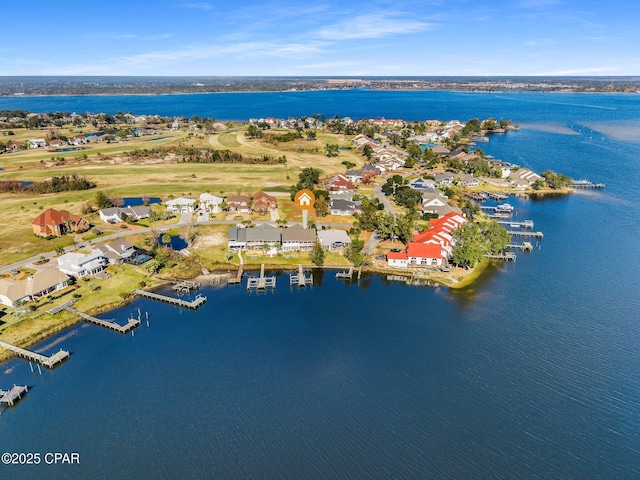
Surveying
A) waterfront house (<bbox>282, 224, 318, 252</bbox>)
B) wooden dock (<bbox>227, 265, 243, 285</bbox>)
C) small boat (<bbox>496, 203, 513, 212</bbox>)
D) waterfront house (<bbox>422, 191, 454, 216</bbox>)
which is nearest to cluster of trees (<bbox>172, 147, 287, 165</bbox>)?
waterfront house (<bbox>422, 191, 454, 216</bbox>)

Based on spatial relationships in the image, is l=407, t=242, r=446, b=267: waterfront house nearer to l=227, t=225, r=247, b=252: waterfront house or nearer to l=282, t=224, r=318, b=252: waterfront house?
l=282, t=224, r=318, b=252: waterfront house

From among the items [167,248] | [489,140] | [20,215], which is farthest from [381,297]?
[489,140]

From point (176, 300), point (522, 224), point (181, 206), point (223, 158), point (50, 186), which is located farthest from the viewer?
point (223, 158)

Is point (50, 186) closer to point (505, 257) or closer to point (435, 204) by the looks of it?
point (435, 204)

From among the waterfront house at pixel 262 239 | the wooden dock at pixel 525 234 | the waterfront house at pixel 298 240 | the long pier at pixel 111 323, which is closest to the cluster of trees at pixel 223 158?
the waterfront house at pixel 262 239

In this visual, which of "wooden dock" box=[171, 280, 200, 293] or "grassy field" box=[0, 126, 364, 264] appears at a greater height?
"grassy field" box=[0, 126, 364, 264]

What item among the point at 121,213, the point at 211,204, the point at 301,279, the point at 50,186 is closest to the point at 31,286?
the point at 121,213
